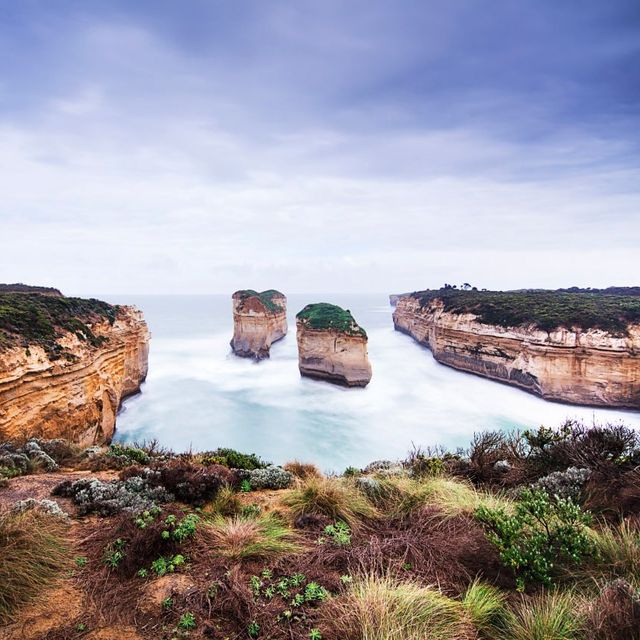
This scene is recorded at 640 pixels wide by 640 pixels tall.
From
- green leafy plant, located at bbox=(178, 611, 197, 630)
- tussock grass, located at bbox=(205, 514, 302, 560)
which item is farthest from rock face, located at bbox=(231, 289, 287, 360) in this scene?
green leafy plant, located at bbox=(178, 611, 197, 630)

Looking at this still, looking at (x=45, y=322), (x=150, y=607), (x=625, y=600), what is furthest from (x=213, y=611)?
(x=45, y=322)

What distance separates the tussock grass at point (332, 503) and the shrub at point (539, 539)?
1.87m

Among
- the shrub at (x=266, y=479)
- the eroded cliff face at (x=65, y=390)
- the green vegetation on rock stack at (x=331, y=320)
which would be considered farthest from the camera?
the green vegetation on rock stack at (x=331, y=320)

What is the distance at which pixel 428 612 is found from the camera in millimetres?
2955

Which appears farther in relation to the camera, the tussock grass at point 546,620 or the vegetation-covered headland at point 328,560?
the vegetation-covered headland at point 328,560

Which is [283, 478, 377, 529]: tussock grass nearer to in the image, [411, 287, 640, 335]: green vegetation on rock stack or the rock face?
[411, 287, 640, 335]: green vegetation on rock stack

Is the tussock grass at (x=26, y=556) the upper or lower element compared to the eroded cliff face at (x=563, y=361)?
upper

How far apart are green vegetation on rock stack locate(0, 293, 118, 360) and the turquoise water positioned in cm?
795

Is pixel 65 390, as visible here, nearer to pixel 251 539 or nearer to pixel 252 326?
pixel 251 539

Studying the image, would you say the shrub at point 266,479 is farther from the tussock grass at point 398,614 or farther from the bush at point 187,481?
the tussock grass at point 398,614

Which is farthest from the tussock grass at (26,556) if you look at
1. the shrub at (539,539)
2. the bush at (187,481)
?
the shrub at (539,539)

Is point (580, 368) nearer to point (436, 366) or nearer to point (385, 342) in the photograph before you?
point (436, 366)

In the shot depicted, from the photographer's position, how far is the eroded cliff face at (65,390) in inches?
468

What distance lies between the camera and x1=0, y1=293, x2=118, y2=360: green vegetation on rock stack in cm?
1331
